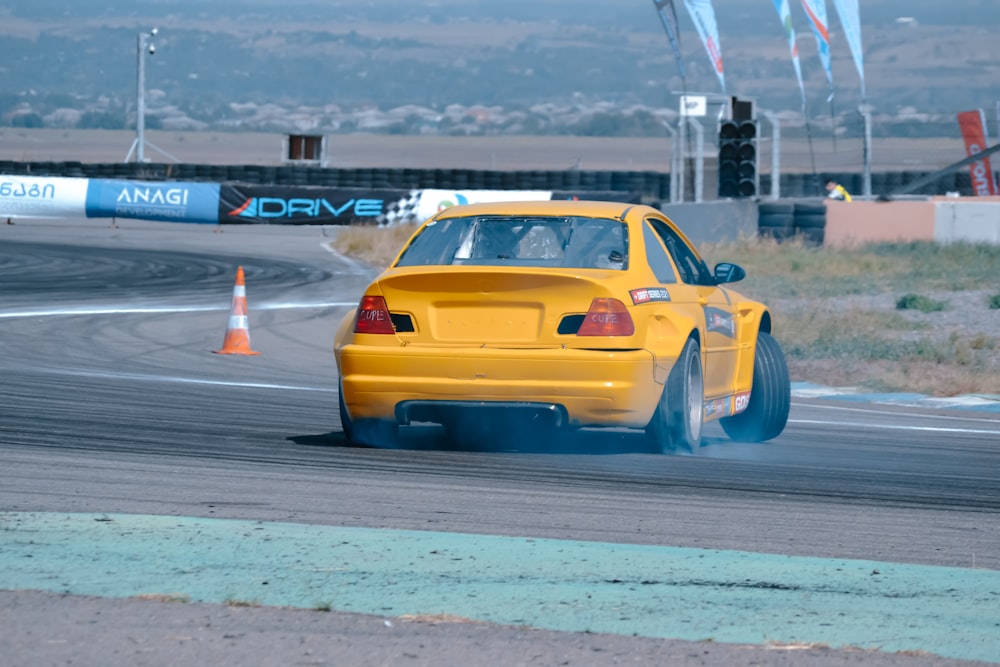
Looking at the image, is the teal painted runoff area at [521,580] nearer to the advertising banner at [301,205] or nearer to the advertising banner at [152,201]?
the advertising banner at [301,205]

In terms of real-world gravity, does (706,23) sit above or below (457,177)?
above

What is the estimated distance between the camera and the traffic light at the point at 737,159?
2523 cm

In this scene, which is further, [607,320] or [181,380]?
[181,380]

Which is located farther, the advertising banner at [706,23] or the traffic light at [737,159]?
the advertising banner at [706,23]

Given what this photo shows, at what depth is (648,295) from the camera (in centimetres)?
849

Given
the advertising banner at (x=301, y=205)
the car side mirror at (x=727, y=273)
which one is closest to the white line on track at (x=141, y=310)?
the car side mirror at (x=727, y=273)

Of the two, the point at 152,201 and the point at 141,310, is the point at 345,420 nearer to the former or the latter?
the point at 141,310

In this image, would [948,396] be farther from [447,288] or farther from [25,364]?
[25,364]

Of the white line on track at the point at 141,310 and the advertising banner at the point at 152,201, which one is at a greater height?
the advertising banner at the point at 152,201

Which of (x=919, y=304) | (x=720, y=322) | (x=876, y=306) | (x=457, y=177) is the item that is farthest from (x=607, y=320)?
(x=457, y=177)

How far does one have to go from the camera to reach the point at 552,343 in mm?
8281

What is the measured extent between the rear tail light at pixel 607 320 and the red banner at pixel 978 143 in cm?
3042

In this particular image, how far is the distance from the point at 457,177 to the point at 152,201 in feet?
47.5

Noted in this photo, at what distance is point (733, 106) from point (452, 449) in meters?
18.3
